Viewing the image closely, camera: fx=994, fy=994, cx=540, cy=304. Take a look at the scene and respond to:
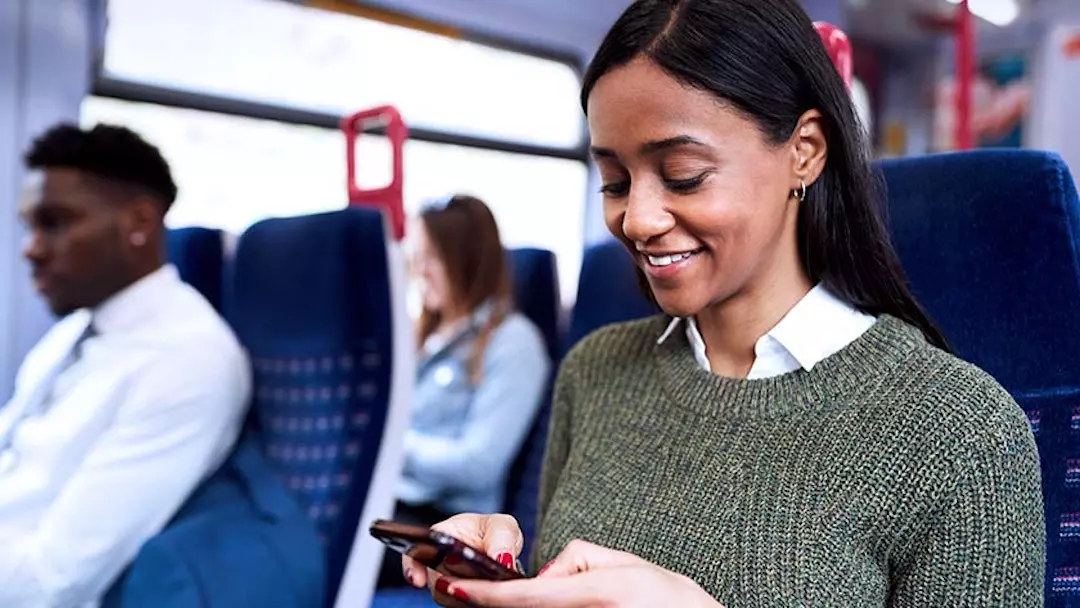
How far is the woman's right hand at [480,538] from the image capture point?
0.77m

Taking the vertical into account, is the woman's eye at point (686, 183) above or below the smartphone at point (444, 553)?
above

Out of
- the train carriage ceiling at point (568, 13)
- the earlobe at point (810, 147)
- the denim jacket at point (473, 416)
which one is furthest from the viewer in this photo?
the train carriage ceiling at point (568, 13)

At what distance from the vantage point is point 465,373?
231cm

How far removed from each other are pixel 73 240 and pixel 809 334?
1.24 metres

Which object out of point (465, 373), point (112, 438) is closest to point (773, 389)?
point (112, 438)

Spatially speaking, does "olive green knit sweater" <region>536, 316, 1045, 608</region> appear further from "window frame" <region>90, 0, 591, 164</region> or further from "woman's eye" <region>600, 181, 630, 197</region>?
"window frame" <region>90, 0, 591, 164</region>

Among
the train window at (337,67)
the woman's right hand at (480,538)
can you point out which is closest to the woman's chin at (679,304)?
the woman's right hand at (480,538)

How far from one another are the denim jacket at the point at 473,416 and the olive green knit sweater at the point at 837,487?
3.73 ft

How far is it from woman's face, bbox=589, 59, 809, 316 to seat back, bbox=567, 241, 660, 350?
0.68m

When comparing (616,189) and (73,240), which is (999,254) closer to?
(616,189)

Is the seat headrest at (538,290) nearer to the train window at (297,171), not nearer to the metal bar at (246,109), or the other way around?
the train window at (297,171)

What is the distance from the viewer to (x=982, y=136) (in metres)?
3.83

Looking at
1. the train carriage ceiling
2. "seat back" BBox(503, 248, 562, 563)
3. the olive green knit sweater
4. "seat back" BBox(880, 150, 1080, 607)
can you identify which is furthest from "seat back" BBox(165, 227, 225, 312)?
"seat back" BBox(880, 150, 1080, 607)

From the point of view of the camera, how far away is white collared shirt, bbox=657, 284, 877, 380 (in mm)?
909
